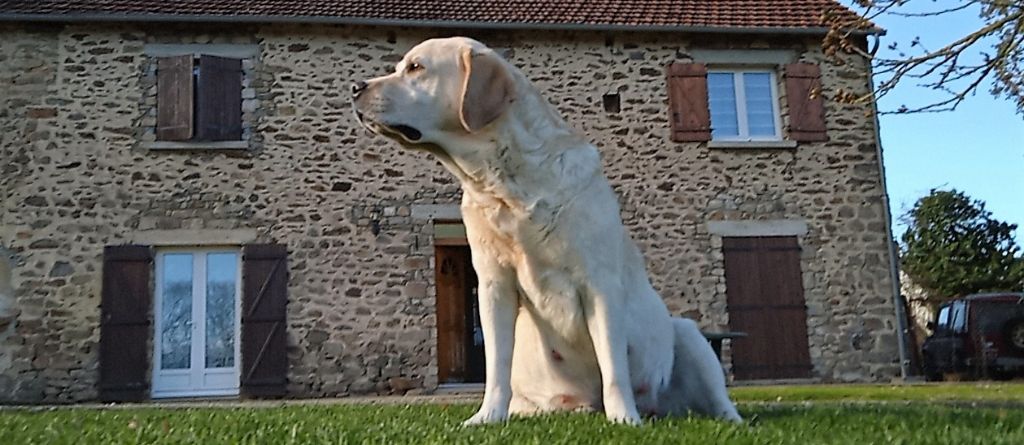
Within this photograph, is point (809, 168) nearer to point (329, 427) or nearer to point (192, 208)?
point (192, 208)

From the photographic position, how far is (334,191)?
11.6 metres

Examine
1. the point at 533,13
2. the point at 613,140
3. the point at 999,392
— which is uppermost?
the point at 533,13

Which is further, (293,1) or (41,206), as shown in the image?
(293,1)

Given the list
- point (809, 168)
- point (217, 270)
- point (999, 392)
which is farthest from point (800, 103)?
point (217, 270)

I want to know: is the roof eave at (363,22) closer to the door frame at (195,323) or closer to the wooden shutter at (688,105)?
the wooden shutter at (688,105)

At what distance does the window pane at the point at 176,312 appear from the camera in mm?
11344

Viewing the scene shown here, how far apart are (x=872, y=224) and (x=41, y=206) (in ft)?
35.1

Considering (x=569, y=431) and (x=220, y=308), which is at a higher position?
(x=220, y=308)

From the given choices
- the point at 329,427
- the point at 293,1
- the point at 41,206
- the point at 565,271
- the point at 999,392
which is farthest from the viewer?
the point at 293,1

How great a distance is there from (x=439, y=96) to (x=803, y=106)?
10007 millimetres

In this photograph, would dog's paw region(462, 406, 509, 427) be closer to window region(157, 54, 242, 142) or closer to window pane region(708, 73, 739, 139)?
window region(157, 54, 242, 142)

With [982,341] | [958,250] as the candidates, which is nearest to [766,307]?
[982,341]

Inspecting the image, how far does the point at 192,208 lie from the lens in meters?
11.4

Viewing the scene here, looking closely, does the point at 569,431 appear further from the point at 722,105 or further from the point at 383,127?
the point at 722,105
